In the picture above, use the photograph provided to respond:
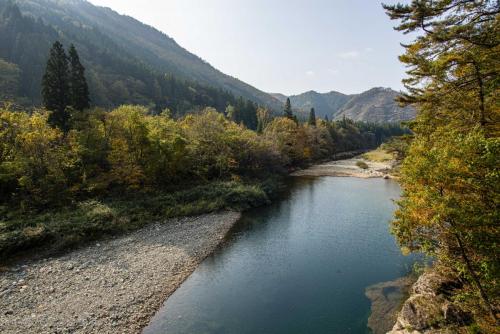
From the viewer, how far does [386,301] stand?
57.0 feet

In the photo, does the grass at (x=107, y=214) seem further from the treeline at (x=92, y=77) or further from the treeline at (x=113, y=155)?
the treeline at (x=92, y=77)

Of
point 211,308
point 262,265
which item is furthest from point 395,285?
point 211,308

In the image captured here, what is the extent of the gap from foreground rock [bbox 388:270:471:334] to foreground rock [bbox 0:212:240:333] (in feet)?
42.4

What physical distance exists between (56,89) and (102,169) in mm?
13660

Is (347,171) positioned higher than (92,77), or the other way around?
(92,77)

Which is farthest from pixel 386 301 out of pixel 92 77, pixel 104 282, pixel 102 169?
pixel 92 77

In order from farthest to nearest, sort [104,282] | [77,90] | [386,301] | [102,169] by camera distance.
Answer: [77,90] → [102,169] → [104,282] → [386,301]

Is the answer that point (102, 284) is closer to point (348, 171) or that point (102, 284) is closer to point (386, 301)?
point (386, 301)

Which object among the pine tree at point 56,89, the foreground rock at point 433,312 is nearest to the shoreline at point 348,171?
the pine tree at point 56,89

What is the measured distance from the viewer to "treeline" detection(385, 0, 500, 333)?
9039mm

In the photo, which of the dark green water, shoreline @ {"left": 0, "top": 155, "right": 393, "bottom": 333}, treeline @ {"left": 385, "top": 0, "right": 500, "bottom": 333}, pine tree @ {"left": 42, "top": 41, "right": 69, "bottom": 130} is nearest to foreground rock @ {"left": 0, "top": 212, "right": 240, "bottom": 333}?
shoreline @ {"left": 0, "top": 155, "right": 393, "bottom": 333}

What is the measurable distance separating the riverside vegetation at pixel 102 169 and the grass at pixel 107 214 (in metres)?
0.08

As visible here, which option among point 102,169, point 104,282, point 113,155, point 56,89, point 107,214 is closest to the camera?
point 104,282

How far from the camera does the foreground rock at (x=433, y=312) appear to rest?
12477 mm
